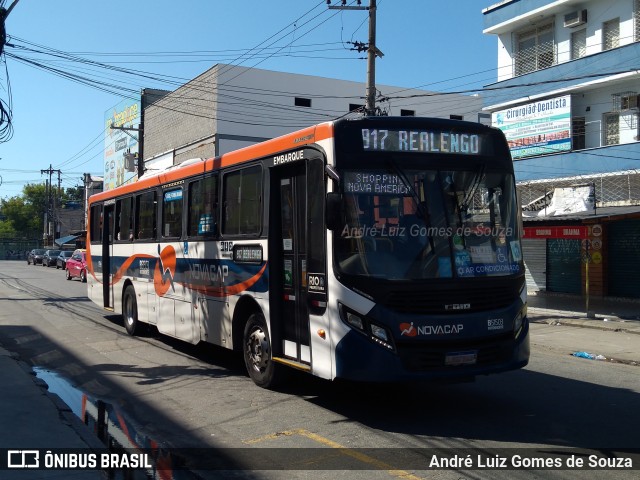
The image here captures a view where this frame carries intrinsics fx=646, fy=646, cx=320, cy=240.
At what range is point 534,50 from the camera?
2409 cm

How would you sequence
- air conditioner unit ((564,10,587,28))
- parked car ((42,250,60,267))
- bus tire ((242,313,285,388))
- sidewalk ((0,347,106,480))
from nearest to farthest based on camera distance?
sidewalk ((0,347,106,480)), bus tire ((242,313,285,388)), air conditioner unit ((564,10,587,28)), parked car ((42,250,60,267))

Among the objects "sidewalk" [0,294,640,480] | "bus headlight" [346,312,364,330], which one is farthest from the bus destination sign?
"sidewalk" [0,294,640,480]

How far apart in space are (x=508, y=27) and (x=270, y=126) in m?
19.1

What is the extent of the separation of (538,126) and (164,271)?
1612cm

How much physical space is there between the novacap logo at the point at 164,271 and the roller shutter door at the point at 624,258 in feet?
49.9

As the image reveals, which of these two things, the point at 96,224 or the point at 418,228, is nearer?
the point at 418,228

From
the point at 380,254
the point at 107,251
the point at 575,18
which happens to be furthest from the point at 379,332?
the point at 575,18

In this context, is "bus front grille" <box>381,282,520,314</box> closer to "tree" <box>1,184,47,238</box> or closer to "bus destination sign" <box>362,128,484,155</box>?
"bus destination sign" <box>362,128,484,155</box>

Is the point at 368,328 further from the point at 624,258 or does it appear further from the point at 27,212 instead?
the point at 27,212

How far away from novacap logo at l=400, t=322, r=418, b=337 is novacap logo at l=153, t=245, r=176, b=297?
590 centimetres

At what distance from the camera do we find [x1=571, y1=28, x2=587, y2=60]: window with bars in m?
22.1

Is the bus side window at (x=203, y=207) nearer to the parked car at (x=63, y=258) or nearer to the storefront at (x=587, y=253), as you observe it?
the storefront at (x=587, y=253)

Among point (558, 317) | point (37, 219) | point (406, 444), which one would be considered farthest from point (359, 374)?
point (37, 219)

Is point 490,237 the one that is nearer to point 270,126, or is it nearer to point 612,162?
point 612,162
